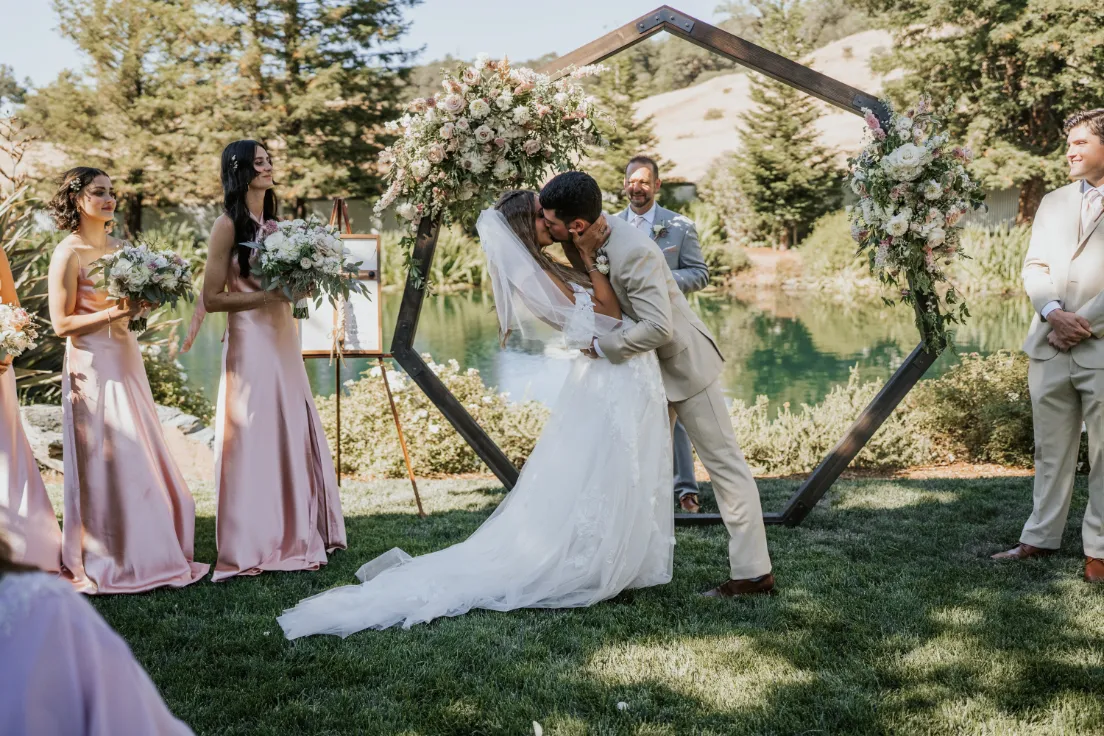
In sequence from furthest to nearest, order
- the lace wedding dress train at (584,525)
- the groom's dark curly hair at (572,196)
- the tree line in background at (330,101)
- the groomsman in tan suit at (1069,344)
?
the tree line in background at (330,101), the groomsman in tan suit at (1069,344), the lace wedding dress train at (584,525), the groom's dark curly hair at (572,196)

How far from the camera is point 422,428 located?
27.4 feet

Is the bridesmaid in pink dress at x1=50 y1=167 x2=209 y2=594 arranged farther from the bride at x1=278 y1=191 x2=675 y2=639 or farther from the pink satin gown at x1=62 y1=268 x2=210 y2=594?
the bride at x1=278 y1=191 x2=675 y2=639

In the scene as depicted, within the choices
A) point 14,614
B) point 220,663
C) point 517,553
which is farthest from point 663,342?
point 14,614

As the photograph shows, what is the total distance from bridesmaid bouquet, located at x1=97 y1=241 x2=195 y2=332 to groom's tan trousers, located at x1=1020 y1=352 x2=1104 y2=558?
4.45 m

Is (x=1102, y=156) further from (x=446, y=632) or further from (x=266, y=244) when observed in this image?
(x=266, y=244)

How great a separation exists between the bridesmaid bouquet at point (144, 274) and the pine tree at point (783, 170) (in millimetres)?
28641

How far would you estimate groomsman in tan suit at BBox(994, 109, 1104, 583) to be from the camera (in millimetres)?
4566

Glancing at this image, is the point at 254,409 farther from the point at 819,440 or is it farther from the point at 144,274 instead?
the point at 819,440

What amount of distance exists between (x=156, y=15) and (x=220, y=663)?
37096mm

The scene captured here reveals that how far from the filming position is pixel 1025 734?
119 inches

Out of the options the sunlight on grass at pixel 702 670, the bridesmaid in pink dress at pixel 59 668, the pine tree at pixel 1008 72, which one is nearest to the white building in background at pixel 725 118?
the pine tree at pixel 1008 72

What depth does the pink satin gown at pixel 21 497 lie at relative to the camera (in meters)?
4.61

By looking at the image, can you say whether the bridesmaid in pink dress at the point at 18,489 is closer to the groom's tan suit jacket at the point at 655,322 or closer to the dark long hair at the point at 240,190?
the dark long hair at the point at 240,190

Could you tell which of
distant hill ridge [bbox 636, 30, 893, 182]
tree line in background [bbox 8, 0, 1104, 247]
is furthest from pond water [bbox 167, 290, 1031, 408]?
distant hill ridge [bbox 636, 30, 893, 182]
